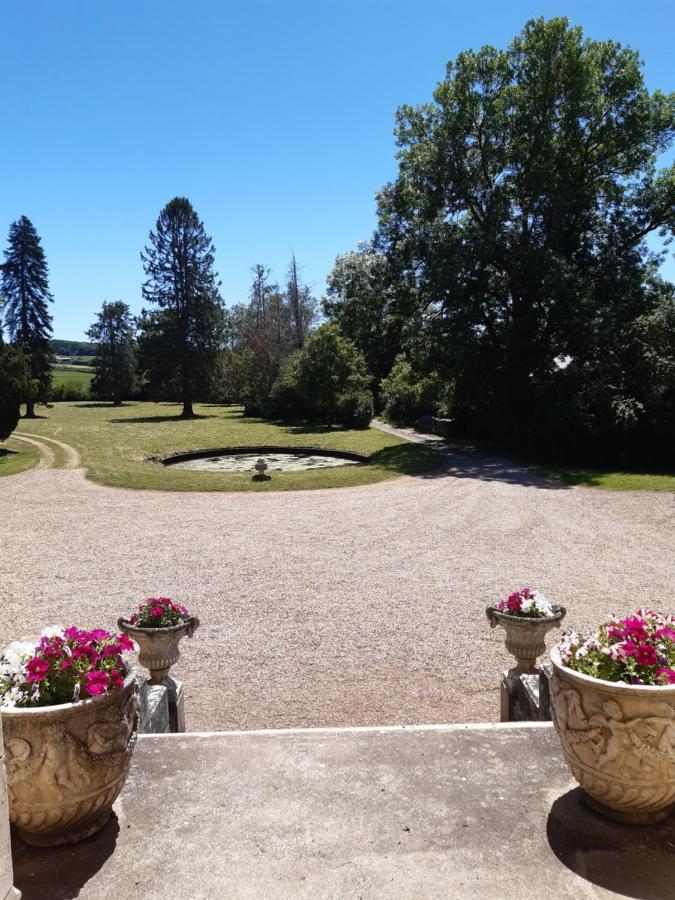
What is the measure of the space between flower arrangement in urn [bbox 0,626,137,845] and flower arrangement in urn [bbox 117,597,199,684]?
194cm

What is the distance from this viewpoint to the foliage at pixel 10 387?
2180 centimetres

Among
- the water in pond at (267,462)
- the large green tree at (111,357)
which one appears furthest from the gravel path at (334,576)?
the large green tree at (111,357)

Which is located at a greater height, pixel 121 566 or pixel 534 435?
pixel 534 435

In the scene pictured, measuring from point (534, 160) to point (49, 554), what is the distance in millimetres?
20456

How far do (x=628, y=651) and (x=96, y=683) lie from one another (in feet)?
8.31

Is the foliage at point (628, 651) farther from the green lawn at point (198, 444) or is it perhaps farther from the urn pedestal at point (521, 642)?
the green lawn at point (198, 444)

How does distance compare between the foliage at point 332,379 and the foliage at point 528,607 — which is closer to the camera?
the foliage at point 528,607

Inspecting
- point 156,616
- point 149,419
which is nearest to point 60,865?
point 156,616

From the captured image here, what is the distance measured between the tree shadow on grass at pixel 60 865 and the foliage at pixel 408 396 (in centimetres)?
2845

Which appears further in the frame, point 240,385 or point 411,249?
point 240,385

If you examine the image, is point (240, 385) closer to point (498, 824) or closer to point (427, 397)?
point (427, 397)

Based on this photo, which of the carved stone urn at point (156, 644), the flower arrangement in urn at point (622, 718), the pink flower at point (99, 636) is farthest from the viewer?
the carved stone urn at point (156, 644)

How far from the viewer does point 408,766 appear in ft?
11.3

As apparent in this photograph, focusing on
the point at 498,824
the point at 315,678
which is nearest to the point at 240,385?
the point at 315,678
